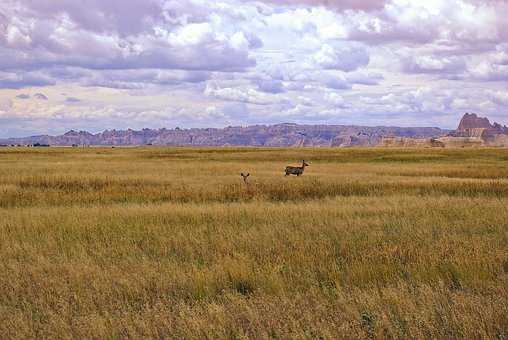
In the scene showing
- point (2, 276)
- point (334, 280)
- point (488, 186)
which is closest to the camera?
point (334, 280)

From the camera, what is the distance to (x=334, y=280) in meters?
8.39

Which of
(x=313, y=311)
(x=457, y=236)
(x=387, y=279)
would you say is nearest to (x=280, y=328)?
(x=313, y=311)

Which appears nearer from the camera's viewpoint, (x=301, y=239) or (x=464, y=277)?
(x=464, y=277)

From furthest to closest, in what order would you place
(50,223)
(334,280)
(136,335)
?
(50,223)
(334,280)
(136,335)

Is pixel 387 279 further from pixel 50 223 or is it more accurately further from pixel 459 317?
pixel 50 223

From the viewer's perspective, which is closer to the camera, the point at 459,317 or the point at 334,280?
the point at 459,317

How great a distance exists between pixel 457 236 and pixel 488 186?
48.0ft

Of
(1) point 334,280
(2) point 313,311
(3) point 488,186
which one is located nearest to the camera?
(2) point 313,311

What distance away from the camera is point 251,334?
6.31 metres

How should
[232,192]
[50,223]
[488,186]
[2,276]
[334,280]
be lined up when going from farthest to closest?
[488,186] < [232,192] < [50,223] < [2,276] < [334,280]

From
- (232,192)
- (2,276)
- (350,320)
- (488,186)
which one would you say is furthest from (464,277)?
(488,186)

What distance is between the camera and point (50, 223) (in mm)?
13977

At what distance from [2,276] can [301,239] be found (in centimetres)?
590

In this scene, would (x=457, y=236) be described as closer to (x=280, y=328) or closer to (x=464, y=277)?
(x=464, y=277)
